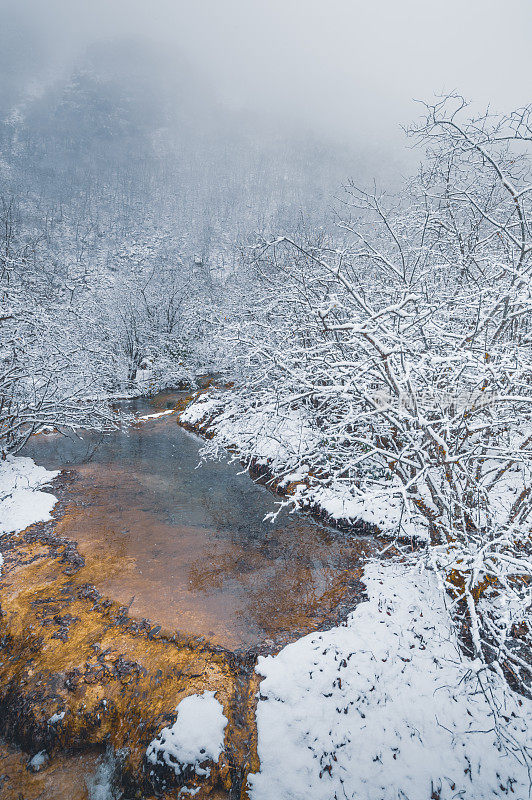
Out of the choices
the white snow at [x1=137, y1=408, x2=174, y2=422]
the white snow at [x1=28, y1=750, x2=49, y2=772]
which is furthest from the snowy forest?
the white snow at [x1=137, y1=408, x2=174, y2=422]

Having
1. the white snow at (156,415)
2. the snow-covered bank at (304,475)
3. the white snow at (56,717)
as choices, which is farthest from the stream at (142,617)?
the white snow at (156,415)

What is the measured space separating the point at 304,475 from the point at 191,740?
3.13 m

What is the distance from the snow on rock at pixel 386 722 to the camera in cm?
348

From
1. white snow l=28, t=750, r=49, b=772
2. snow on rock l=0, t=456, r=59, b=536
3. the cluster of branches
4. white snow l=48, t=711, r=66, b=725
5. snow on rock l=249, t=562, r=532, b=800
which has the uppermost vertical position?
the cluster of branches

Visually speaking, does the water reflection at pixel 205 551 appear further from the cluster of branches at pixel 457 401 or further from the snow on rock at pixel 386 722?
the cluster of branches at pixel 457 401

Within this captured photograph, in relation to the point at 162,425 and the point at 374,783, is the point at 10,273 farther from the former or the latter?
the point at 374,783

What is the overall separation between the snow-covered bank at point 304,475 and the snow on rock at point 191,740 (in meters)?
2.51

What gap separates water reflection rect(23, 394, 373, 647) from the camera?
5.68 meters

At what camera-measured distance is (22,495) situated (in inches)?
365

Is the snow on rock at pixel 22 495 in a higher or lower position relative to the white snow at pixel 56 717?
lower

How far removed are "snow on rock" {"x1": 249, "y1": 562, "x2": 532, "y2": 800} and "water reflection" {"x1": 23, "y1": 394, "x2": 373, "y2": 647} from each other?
788mm

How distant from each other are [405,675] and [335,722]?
103cm

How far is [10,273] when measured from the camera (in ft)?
39.2

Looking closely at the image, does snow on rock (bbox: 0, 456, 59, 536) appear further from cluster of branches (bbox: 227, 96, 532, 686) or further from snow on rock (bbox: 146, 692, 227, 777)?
cluster of branches (bbox: 227, 96, 532, 686)
